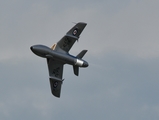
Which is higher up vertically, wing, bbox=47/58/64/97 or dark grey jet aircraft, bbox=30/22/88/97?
dark grey jet aircraft, bbox=30/22/88/97

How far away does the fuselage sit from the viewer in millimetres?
118875

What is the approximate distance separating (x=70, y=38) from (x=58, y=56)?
5964 millimetres

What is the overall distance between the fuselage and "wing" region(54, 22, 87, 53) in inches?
98.4

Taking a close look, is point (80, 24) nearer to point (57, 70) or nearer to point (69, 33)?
point (69, 33)

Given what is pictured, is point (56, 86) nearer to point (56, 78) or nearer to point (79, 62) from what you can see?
point (56, 78)

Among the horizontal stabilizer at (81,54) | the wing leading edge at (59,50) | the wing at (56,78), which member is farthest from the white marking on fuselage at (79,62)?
the wing at (56,78)

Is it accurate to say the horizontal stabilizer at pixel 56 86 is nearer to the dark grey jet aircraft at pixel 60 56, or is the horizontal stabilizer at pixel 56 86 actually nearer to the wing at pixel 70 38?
the dark grey jet aircraft at pixel 60 56

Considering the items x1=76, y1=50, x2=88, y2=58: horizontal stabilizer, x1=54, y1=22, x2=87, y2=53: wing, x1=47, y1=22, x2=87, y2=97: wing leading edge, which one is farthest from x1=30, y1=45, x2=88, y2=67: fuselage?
x1=54, y1=22, x2=87, y2=53: wing

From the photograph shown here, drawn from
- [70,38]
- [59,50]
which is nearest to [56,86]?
[59,50]

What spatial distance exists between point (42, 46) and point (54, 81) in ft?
36.8

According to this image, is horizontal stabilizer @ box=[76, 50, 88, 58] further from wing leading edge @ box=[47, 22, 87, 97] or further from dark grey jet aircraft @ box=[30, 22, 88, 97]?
wing leading edge @ box=[47, 22, 87, 97]

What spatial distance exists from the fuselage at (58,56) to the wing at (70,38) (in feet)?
8.20

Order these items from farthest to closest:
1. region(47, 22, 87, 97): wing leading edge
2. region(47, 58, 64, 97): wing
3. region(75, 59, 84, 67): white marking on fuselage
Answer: region(47, 58, 64, 97): wing, region(47, 22, 87, 97): wing leading edge, region(75, 59, 84, 67): white marking on fuselage

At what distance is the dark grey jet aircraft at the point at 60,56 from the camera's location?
4719 inches
